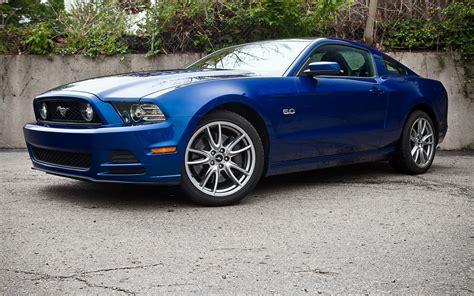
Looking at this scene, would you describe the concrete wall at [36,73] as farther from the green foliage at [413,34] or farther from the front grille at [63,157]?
the front grille at [63,157]

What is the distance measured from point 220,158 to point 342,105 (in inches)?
57.8

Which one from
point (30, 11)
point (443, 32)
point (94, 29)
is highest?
point (30, 11)

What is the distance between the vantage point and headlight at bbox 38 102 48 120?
585 centimetres

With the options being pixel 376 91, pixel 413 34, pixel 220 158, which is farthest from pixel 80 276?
pixel 413 34

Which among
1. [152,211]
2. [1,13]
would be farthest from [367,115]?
[1,13]

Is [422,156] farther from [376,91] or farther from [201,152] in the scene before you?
[201,152]

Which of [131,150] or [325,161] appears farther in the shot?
[325,161]

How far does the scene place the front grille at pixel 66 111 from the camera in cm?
546

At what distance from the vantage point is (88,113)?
5422 mm

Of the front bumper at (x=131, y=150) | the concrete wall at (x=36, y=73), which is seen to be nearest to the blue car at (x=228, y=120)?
the front bumper at (x=131, y=150)

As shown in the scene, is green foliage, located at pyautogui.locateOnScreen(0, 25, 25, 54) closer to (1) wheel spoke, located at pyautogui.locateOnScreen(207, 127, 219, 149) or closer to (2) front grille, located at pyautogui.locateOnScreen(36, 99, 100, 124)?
(2) front grille, located at pyautogui.locateOnScreen(36, 99, 100, 124)

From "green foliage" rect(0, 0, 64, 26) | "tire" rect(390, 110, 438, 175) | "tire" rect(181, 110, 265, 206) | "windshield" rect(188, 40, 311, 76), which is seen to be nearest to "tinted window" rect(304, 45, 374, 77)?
"windshield" rect(188, 40, 311, 76)

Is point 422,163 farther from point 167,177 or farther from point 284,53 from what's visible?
point 167,177

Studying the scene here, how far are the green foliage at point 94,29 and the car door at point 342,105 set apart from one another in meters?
4.49
